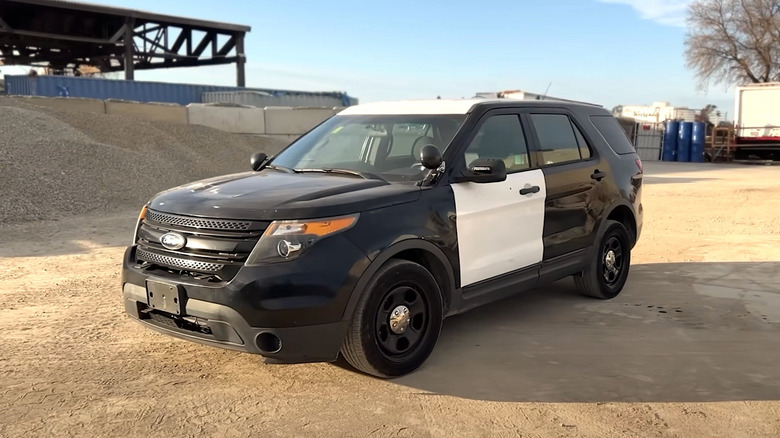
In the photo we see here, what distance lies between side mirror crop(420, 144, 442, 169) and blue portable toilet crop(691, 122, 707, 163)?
30682 mm

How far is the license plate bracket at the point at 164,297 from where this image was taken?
3.80m

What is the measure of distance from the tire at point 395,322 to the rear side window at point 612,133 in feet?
9.32

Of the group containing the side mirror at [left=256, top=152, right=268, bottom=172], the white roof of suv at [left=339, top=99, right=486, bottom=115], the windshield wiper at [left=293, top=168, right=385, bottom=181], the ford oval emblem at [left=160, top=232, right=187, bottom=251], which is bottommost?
the ford oval emblem at [left=160, top=232, right=187, bottom=251]

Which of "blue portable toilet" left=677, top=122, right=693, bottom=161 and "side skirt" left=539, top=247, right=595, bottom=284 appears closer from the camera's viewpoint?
"side skirt" left=539, top=247, right=595, bottom=284

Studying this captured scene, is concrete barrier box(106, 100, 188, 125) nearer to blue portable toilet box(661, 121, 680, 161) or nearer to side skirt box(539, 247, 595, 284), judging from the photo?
side skirt box(539, 247, 595, 284)

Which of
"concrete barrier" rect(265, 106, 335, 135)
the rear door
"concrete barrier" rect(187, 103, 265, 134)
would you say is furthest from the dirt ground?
"concrete barrier" rect(265, 106, 335, 135)

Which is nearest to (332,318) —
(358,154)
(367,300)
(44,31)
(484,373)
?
(367,300)

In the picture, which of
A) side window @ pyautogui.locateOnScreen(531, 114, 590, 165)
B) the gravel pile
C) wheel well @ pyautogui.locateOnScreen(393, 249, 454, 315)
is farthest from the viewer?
the gravel pile

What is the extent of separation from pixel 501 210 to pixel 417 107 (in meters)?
1.09

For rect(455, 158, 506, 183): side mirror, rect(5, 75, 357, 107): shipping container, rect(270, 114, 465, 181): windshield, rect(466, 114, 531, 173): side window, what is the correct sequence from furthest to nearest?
rect(5, 75, 357, 107): shipping container → rect(466, 114, 531, 173): side window → rect(270, 114, 465, 181): windshield → rect(455, 158, 506, 183): side mirror

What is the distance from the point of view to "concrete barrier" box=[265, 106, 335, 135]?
23266 mm

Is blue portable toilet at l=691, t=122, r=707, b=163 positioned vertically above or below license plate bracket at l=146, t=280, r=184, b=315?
above

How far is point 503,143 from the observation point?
505 cm

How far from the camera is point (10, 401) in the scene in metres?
3.82
